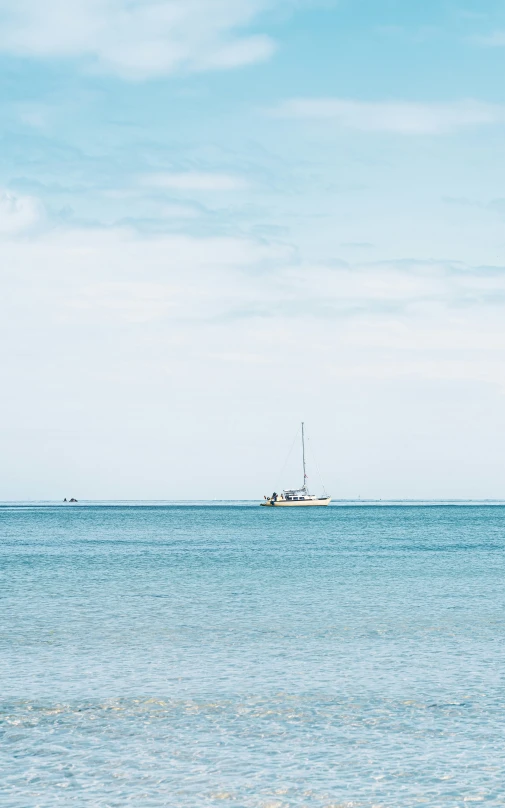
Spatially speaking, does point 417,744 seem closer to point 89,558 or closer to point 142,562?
point 142,562

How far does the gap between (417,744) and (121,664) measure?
508 inches

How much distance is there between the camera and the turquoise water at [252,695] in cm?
1928

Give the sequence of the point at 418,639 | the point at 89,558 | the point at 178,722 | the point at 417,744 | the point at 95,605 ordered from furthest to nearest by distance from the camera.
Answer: the point at 89,558 < the point at 95,605 < the point at 418,639 < the point at 178,722 < the point at 417,744

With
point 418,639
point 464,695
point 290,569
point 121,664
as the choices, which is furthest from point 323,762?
point 290,569

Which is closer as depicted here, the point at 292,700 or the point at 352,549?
the point at 292,700

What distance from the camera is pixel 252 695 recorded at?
2705 centimetres

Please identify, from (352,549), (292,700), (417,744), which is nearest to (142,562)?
(352,549)

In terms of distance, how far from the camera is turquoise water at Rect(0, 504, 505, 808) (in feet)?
63.3

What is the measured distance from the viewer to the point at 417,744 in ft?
72.3

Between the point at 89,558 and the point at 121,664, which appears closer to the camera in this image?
the point at 121,664

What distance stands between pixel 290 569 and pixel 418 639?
38.2 m

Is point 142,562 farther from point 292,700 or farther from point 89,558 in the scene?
point 292,700

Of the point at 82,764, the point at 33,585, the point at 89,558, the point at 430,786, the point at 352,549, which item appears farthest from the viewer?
the point at 352,549

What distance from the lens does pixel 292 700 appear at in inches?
1042
